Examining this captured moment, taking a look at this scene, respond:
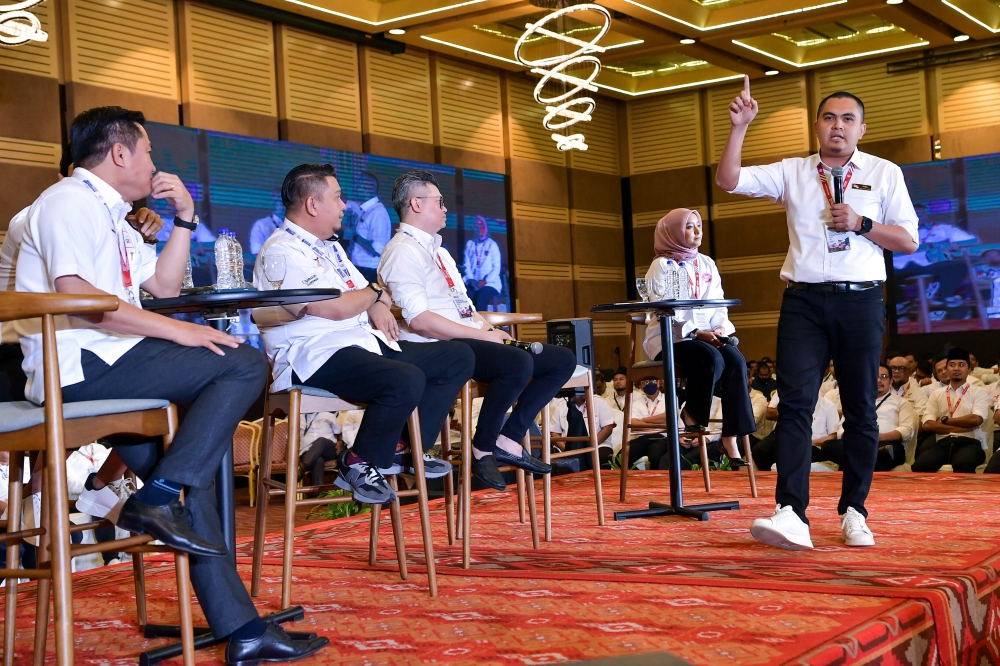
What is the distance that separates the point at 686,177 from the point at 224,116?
19.7ft

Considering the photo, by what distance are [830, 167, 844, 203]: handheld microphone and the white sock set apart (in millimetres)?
1390

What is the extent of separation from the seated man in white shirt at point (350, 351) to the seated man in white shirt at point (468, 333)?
0.18 metres

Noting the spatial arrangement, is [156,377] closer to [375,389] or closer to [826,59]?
[375,389]

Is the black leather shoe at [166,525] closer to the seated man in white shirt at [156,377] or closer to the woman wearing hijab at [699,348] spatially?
the seated man in white shirt at [156,377]

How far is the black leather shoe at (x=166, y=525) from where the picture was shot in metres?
1.96

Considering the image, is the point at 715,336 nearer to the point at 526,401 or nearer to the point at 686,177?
the point at 526,401

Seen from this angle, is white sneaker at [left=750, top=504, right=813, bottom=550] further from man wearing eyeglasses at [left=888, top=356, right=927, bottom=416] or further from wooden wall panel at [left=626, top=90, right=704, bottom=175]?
wooden wall panel at [left=626, top=90, right=704, bottom=175]

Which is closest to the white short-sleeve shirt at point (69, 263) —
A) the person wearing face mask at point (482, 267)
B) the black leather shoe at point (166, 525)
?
the black leather shoe at point (166, 525)

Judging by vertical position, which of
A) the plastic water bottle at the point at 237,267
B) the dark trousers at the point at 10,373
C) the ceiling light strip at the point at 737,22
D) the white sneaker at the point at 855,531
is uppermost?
the ceiling light strip at the point at 737,22

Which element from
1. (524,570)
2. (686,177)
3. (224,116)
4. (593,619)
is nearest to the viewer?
(593,619)

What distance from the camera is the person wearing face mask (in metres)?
10.5

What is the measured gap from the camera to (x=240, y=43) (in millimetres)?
9266

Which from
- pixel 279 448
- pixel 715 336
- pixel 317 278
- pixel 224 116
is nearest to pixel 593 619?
pixel 317 278

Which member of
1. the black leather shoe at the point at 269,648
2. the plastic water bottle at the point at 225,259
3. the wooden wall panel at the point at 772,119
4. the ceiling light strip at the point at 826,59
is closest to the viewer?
the black leather shoe at the point at 269,648
